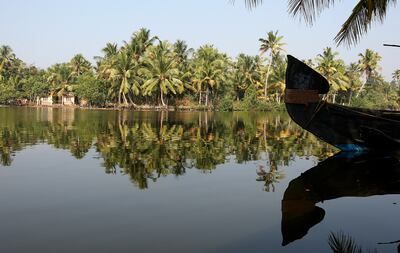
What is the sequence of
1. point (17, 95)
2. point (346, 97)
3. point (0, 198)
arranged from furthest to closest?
1. point (346, 97)
2. point (17, 95)
3. point (0, 198)

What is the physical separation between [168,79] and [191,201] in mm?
45025

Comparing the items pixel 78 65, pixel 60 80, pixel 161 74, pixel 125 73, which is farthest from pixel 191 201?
pixel 78 65

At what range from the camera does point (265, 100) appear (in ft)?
196

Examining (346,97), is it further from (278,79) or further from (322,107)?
(322,107)

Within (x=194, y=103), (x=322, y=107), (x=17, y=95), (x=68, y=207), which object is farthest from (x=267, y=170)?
(x=17, y=95)

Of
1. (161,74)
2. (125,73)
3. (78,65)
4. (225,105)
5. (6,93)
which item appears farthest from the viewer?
(78,65)

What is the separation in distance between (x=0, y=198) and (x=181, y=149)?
22.0ft

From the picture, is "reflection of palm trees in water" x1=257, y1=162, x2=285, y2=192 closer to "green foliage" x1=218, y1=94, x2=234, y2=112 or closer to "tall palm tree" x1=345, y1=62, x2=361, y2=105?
"green foliage" x1=218, y1=94, x2=234, y2=112

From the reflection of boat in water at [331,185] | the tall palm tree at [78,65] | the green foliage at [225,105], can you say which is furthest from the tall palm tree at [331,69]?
the reflection of boat in water at [331,185]

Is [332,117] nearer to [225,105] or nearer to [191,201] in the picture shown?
[191,201]

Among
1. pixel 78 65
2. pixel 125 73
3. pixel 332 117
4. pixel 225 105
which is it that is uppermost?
pixel 78 65

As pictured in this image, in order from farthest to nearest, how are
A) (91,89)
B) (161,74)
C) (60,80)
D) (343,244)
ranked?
(60,80) < (91,89) < (161,74) < (343,244)

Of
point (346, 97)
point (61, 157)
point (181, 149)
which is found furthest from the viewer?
point (346, 97)

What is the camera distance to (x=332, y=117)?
1138 cm
